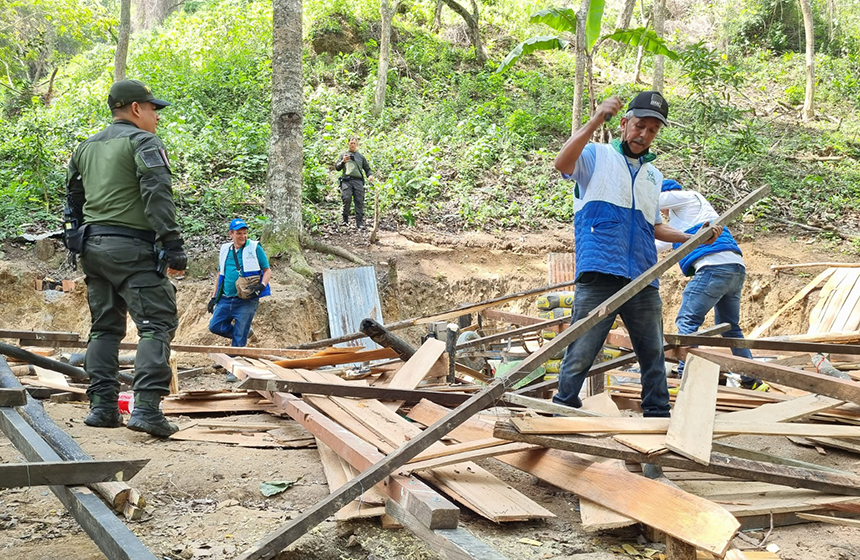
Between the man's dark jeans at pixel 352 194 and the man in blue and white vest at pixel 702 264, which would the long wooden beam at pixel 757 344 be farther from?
the man's dark jeans at pixel 352 194

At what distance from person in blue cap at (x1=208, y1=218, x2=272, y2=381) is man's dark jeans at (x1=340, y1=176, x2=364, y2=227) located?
189 inches

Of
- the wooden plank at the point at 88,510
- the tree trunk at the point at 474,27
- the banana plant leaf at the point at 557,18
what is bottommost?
the wooden plank at the point at 88,510

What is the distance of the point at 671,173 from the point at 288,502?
13871mm

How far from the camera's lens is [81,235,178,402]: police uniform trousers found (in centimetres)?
422

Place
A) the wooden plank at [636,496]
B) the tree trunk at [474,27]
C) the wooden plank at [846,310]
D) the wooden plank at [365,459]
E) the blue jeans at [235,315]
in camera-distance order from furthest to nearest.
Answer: the tree trunk at [474,27] < the wooden plank at [846,310] < the blue jeans at [235,315] < the wooden plank at [365,459] < the wooden plank at [636,496]

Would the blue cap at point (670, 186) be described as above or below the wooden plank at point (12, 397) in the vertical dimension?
above

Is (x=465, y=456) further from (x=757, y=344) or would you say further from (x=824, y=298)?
(x=824, y=298)

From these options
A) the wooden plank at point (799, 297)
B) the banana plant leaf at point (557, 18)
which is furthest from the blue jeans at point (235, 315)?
the banana plant leaf at point (557, 18)

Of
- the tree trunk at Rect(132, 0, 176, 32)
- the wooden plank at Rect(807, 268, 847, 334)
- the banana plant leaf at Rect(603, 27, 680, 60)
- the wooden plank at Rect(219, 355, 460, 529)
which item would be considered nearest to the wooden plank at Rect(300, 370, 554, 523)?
the wooden plank at Rect(219, 355, 460, 529)

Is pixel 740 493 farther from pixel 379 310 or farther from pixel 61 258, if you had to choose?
pixel 61 258

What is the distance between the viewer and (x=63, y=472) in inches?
98.0

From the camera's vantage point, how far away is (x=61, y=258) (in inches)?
423

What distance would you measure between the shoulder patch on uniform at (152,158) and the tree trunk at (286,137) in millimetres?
6521

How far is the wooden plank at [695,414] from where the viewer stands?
116 inches
